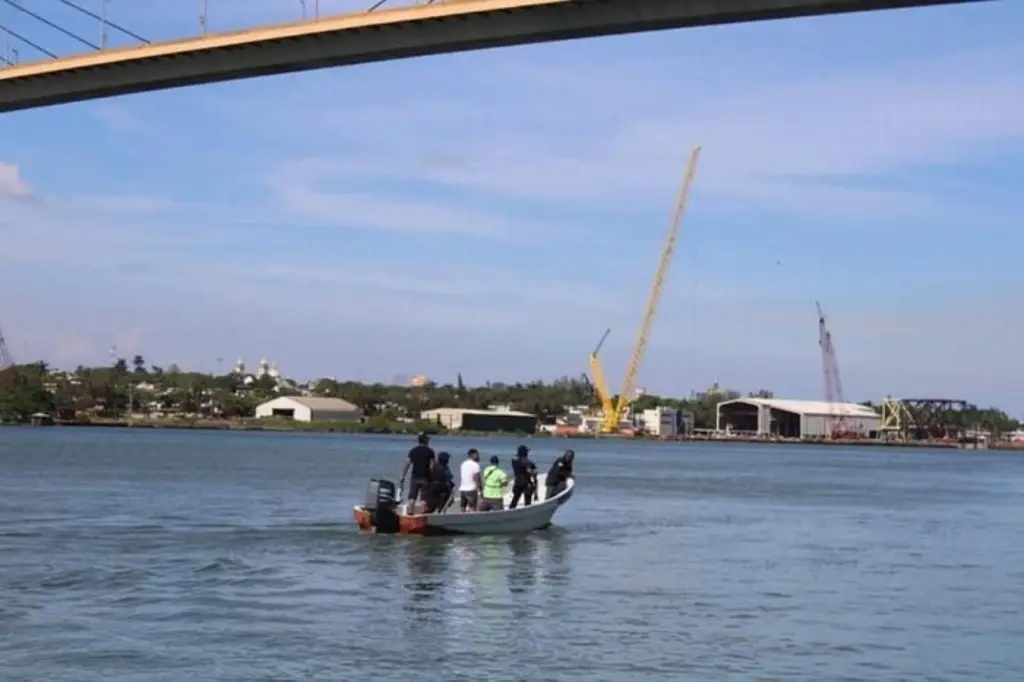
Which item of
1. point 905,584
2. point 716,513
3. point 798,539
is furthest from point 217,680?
point 716,513

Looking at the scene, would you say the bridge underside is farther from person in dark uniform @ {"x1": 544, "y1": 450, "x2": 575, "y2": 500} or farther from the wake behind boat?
person in dark uniform @ {"x1": 544, "y1": 450, "x2": 575, "y2": 500}

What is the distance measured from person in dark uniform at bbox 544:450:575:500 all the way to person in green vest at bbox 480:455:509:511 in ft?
8.77

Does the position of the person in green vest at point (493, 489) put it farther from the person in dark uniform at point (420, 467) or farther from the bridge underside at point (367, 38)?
the bridge underside at point (367, 38)

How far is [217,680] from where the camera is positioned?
60.5 feet

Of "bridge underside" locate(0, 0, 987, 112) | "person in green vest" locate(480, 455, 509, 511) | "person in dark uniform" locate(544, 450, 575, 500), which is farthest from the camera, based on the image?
"person in dark uniform" locate(544, 450, 575, 500)

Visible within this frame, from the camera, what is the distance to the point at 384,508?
34344 millimetres

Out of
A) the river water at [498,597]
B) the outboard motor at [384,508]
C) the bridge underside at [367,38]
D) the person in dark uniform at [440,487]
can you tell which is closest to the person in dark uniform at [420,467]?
the person in dark uniform at [440,487]

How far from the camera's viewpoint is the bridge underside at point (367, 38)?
19703mm

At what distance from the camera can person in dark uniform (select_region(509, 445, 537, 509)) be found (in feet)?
121

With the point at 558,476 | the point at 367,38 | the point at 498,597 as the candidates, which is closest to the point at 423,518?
the point at 558,476

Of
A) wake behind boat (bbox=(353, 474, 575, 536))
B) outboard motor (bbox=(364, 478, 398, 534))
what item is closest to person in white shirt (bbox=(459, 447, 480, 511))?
wake behind boat (bbox=(353, 474, 575, 536))

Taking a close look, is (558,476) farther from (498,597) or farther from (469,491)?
(498,597)

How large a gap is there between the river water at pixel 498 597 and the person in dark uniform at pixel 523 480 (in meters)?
0.94

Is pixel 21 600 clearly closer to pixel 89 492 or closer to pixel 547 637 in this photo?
pixel 547 637
